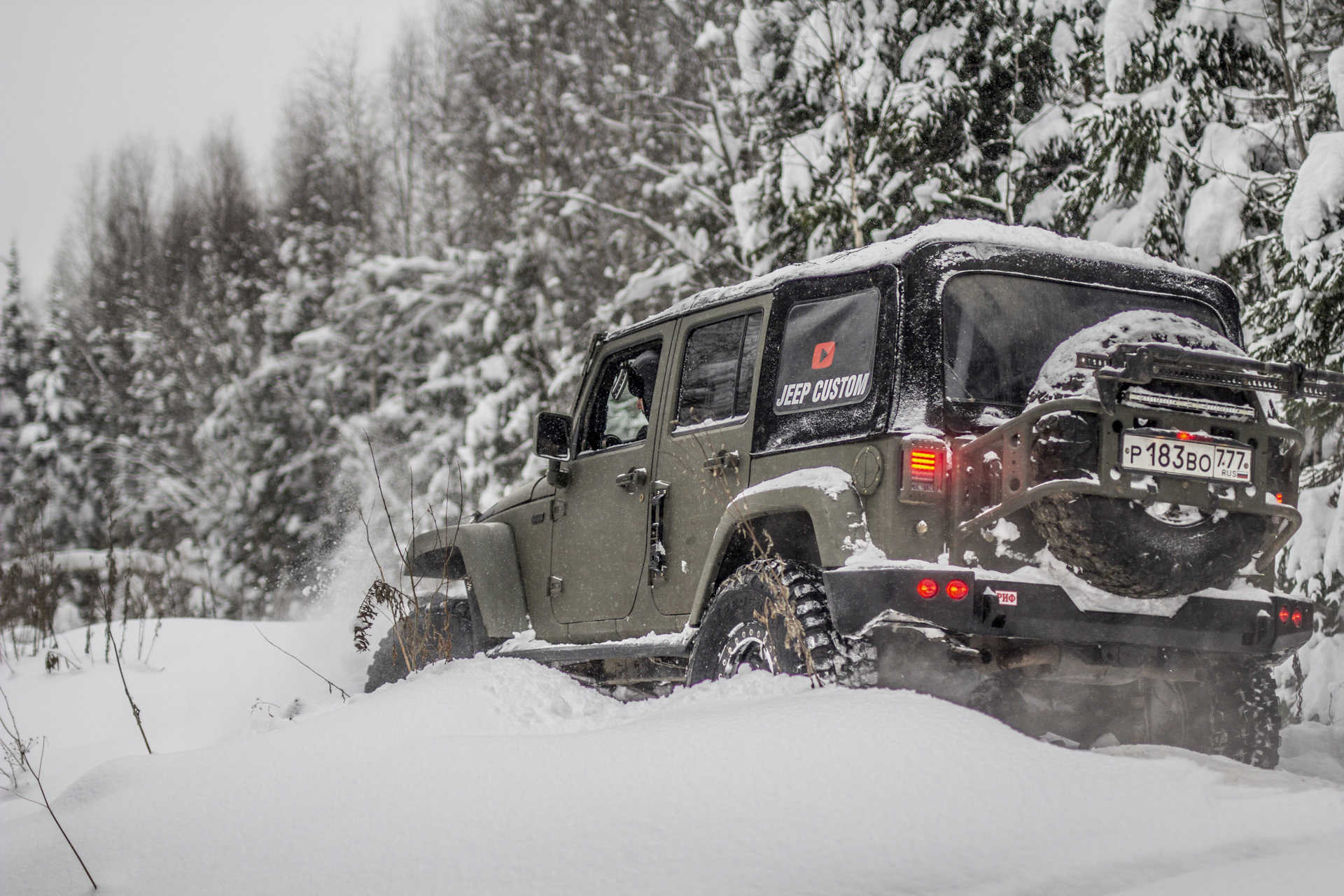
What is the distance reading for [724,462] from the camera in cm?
461

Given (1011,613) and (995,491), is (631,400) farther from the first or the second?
(1011,613)

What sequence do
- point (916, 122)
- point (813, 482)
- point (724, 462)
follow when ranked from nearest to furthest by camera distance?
point (813, 482) → point (724, 462) → point (916, 122)

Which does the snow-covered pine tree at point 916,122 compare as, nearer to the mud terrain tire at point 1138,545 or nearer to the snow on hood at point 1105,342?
the snow on hood at point 1105,342

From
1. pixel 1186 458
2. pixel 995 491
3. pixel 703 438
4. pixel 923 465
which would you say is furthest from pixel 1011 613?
pixel 703 438

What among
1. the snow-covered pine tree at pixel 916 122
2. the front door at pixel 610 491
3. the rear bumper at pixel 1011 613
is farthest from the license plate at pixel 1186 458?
the snow-covered pine tree at pixel 916 122

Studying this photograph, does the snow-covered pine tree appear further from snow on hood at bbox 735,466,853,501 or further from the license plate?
the license plate

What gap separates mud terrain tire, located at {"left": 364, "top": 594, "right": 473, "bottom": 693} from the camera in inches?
233

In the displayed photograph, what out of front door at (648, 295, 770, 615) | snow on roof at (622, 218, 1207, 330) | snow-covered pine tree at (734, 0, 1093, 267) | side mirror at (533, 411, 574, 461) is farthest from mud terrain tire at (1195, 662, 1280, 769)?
snow-covered pine tree at (734, 0, 1093, 267)

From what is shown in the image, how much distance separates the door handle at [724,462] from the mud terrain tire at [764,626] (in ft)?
1.53

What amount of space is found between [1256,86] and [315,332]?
1684 centimetres

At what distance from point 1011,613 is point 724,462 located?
1.39 meters

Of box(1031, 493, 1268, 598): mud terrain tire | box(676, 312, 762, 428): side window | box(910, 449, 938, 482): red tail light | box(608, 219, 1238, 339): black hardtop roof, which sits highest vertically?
box(608, 219, 1238, 339): black hardtop roof

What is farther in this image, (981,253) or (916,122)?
(916,122)

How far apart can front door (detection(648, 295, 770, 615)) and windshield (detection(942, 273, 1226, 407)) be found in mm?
886
